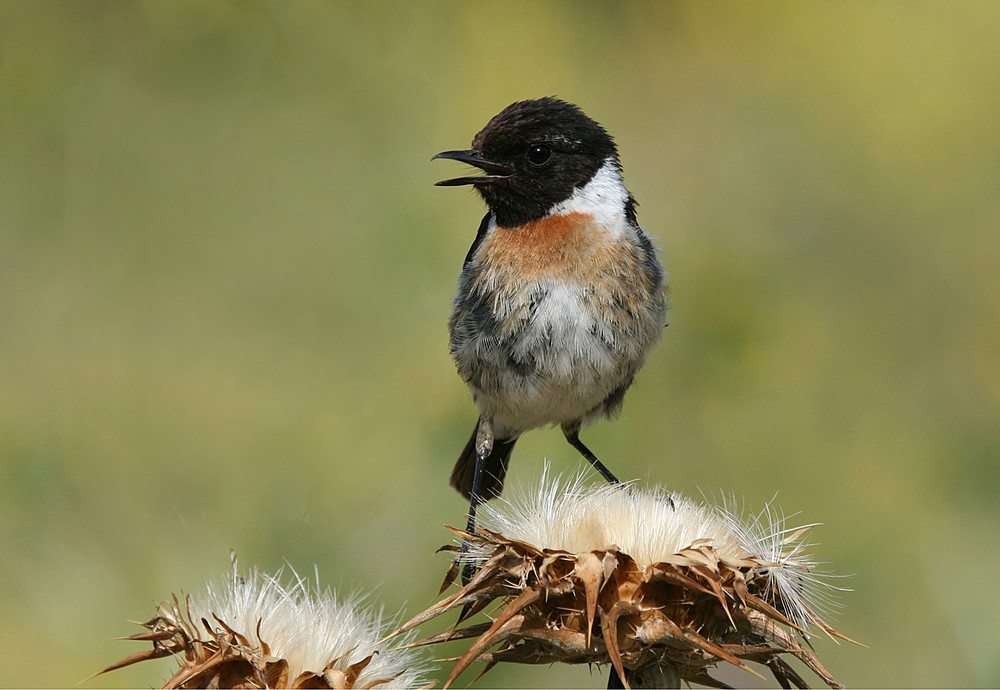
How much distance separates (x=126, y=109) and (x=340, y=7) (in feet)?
5.62

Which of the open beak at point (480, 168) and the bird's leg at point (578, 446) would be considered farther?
Answer: the bird's leg at point (578, 446)

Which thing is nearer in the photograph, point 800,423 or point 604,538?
point 604,538

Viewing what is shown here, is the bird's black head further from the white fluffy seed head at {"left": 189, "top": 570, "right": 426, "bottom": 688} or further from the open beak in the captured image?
the white fluffy seed head at {"left": 189, "top": 570, "right": 426, "bottom": 688}

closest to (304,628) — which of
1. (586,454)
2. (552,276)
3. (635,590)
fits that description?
(635,590)

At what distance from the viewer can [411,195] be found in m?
6.18

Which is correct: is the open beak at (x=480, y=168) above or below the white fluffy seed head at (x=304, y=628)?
above

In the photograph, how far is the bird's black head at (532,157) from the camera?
11.7 ft

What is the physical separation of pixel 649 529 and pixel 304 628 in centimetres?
81

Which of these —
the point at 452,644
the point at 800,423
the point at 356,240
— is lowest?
the point at 452,644

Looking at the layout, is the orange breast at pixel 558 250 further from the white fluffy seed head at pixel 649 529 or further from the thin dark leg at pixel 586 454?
the white fluffy seed head at pixel 649 529

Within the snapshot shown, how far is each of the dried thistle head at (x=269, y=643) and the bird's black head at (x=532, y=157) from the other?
62.6 inches

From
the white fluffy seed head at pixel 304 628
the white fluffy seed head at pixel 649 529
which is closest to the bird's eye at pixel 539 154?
the white fluffy seed head at pixel 649 529

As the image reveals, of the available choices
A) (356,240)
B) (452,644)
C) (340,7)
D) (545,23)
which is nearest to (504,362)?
(452,644)

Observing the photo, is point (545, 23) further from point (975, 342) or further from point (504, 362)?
point (504, 362)
